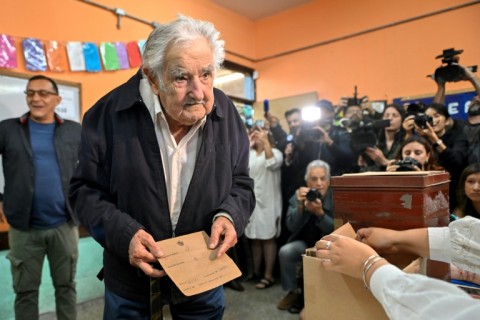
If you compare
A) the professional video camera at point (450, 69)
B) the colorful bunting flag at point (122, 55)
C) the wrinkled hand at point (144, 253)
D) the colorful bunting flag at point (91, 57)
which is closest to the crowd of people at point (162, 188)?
the wrinkled hand at point (144, 253)

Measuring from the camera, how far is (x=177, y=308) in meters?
0.97

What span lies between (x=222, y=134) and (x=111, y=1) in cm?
256

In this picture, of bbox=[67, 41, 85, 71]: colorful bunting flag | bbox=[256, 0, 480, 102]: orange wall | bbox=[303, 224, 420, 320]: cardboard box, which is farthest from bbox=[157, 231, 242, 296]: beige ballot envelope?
bbox=[256, 0, 480, 102]: orange wall

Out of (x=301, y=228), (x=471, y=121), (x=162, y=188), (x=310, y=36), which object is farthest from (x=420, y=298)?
(x=310, y=36)

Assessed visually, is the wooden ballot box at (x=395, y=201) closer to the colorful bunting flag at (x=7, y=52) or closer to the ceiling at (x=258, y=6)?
the colorful bunting flag at (x=7, y=52)

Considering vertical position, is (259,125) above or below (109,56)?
below

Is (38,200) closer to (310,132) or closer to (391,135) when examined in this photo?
(310,132)

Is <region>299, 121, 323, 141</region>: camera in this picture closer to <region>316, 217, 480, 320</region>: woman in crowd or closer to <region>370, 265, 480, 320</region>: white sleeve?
<region>316, 217, 480, 320</region>: woman in crowd

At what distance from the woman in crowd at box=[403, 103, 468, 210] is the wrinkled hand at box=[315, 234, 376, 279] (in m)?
1.45

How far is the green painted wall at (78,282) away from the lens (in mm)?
2125

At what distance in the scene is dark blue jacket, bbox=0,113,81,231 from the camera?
5.87 ft

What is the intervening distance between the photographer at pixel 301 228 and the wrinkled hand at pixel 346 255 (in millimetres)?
1484

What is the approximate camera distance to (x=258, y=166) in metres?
2.85

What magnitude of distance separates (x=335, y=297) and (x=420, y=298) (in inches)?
9.4
